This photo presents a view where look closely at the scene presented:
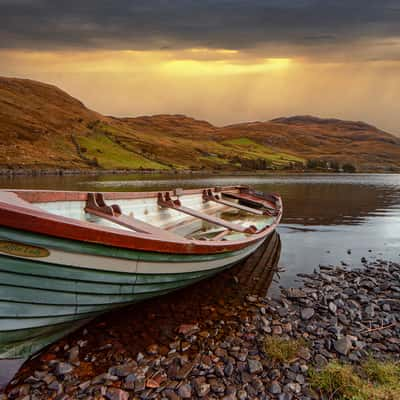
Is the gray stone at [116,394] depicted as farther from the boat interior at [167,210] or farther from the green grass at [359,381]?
the green grass at [359,381]

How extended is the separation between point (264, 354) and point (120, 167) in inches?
3953

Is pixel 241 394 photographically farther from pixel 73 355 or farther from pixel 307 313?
pixel 307 313

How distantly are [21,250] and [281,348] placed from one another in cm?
464

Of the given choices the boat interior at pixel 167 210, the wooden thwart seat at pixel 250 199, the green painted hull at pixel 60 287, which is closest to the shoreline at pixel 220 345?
the green painted hull at pixel 60 287

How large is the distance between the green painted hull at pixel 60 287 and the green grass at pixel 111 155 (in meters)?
97.9

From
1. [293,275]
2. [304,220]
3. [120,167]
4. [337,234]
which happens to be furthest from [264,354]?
[120,167]

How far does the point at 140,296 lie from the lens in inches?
257

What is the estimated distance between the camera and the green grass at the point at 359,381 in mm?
4812

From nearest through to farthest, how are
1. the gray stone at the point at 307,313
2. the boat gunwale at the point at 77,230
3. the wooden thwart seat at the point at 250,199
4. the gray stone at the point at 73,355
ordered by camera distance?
1. the boat gunwale at the point at 77,230
2. the gray stone at the point at 73,355
3. the gray stone at the point at 307,313
4. the wooden thwart seat at the point at 250,199

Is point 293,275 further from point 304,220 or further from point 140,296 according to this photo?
point 304,220

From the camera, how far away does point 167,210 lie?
11852mm

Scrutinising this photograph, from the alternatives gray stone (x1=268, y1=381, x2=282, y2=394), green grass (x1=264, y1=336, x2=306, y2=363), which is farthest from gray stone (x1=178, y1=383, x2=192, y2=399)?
green grass (x1=264, y1=336, x2=306, y2=363)

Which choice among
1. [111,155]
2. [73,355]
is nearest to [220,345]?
[73,355]

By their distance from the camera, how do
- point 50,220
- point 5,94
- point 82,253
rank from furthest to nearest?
point 5,94
point 82,253
point 50,220
